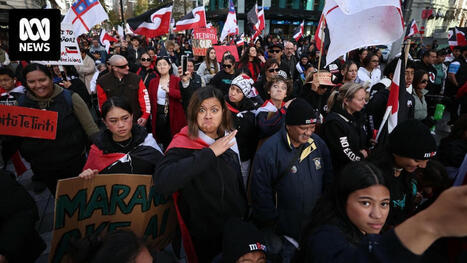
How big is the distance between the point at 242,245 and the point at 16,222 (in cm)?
133

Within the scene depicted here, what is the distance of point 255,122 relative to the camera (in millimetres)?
3150

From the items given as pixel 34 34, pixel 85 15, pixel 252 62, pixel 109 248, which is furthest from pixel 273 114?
pixel 252 62

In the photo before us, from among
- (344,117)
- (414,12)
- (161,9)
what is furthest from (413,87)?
(414,12)

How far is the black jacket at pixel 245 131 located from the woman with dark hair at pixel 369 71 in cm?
331

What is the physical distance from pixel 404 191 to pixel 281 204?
970 mm

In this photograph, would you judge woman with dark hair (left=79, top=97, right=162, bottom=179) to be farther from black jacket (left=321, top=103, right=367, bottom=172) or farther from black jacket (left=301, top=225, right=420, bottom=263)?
black jacket (left=321, top=103, right=367, bottom=172)

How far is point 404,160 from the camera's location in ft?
6.47

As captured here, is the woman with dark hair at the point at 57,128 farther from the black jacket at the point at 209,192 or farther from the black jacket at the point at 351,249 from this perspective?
the black jacket at the point at 351,249

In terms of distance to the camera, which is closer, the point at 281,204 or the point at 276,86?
the point at 281,204

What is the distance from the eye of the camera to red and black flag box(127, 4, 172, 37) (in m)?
6.44

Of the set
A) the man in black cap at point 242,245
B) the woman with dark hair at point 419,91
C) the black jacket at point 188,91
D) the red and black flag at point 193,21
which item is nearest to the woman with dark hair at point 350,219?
the man in black cap at point 242,245

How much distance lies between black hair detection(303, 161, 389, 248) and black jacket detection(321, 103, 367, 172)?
1271 millimetres

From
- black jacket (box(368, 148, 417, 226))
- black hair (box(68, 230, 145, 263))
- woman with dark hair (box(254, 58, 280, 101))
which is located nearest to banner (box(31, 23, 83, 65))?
woman with dark hair (box(254, 58, 280, 101))

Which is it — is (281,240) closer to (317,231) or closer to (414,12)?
(317,231)
